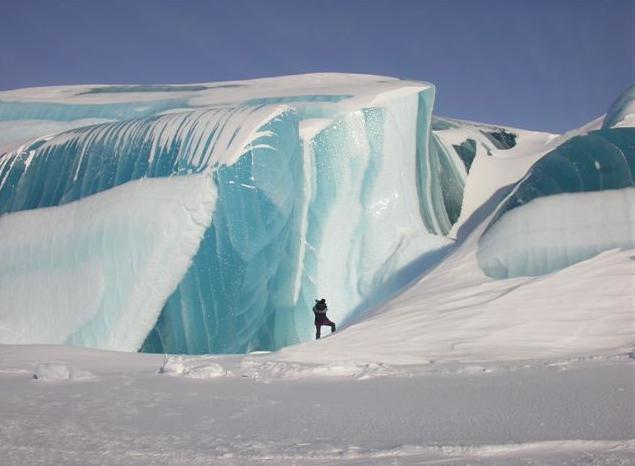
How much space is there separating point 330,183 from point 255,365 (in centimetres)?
613

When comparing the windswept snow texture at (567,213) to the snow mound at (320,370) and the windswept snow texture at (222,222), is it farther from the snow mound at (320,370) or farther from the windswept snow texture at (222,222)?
the snow mound at (320,370)

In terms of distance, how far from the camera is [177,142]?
998cm

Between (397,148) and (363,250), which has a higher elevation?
(397,148)

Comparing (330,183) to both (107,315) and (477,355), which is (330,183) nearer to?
(107,315)

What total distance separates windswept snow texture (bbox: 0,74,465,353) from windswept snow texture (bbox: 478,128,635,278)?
7.40ft

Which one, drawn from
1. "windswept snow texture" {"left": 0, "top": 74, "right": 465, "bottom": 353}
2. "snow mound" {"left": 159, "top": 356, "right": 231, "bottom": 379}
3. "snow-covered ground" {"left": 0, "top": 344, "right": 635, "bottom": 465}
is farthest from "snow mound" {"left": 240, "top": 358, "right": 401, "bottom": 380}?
"windswept snow texture" {"left": 0, "top": 74, "right": 465, "bottom": 353}

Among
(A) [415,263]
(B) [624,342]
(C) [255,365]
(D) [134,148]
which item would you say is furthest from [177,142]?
(B) [624,342]

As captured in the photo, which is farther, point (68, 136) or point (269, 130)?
point (68, 136)

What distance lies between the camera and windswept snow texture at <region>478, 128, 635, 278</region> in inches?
307

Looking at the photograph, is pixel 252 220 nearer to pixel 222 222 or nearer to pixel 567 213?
pixel 222 222

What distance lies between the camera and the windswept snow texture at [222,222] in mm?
9207

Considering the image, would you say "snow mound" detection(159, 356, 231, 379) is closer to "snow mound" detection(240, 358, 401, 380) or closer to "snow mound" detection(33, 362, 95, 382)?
"snow mound" detection(240, 358, 401, 380)

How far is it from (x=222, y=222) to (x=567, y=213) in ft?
14.8

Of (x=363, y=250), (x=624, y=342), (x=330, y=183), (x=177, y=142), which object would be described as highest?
(x=177, y=142)
